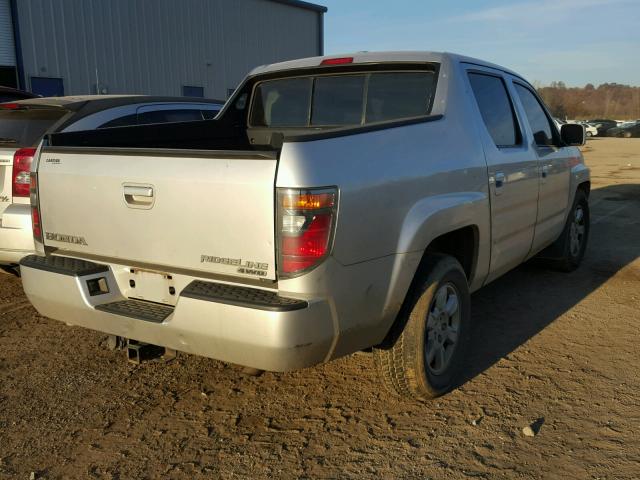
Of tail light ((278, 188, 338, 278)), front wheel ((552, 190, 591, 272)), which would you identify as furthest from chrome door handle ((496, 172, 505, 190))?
front wheel ((552, 190, 591, 272))

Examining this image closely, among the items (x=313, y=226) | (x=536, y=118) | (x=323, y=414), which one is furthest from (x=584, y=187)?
(x=313, y=226)

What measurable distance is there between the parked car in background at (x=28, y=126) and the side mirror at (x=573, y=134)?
3.99 metres

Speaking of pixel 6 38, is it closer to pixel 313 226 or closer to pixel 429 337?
pixel 429 337

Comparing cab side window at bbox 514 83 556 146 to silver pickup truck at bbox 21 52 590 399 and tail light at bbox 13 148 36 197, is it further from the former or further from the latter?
tail light at bbox 13 148 36 197

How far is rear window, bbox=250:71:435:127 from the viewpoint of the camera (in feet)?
12.9

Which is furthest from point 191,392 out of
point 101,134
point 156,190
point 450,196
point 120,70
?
point 120,70

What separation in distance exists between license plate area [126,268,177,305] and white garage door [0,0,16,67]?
1556cm

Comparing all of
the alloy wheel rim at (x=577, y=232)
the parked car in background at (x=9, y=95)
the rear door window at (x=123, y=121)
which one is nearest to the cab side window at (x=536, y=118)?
the alloy wheel rim at (x=577, y=232)

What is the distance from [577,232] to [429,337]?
11.5ft

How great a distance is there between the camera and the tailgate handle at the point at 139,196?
2882 millimetres

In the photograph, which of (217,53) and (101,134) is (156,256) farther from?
(217,53)

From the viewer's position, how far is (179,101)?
676cm

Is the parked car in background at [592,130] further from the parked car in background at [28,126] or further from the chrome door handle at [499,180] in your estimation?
the chrome door handle at [499,180]

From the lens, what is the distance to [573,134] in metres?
5.46
